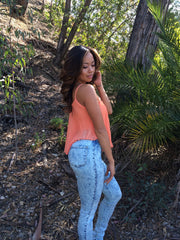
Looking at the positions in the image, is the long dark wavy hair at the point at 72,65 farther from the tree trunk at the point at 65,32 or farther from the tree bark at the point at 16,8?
the tree trunk at the point at 65,32

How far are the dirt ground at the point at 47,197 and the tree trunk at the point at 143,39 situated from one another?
1372 mm

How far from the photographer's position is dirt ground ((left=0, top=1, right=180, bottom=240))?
2.62 metres

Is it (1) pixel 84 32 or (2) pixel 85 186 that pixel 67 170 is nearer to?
(2) pixel 85 186

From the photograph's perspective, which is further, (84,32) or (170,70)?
(84,32)

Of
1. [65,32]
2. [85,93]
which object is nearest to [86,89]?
[85,93]

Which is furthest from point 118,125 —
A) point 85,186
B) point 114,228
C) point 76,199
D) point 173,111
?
point 85,186

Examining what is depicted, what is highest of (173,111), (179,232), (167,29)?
(167,29)

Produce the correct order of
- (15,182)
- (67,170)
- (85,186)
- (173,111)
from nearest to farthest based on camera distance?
(85,186) < (173,111) < (15,182) < (67,170)

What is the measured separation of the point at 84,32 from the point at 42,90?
1670mm

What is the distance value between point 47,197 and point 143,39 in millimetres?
2533

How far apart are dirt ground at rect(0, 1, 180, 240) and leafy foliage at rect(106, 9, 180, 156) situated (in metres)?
0.56

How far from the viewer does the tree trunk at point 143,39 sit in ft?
11.7

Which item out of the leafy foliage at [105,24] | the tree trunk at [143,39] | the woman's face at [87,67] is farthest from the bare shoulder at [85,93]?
the leafy foliage at [105,24]

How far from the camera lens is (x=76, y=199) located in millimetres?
3033
